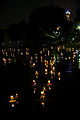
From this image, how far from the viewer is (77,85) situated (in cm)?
524

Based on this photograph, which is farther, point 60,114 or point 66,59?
point 66,59

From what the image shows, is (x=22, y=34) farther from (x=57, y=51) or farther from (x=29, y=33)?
(x=57, y=51)

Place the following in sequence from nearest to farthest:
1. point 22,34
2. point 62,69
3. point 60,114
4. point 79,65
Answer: point 60,114
point 79,65
point 62,69
point 22,34

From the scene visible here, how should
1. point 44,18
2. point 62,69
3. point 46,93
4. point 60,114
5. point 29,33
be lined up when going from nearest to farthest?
point 60,114, point 46,93, point 62,69, point 44,18, point 29,33

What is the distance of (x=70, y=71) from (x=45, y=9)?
6032 mm

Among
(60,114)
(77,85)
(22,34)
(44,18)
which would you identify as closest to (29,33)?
(22,34)

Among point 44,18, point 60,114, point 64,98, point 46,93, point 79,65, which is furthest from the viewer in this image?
point 44,18

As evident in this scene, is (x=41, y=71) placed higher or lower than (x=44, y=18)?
lower

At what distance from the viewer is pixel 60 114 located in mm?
3338

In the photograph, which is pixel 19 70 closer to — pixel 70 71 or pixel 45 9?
pixel 70 71

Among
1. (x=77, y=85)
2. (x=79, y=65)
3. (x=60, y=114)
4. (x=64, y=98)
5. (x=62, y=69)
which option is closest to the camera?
(x=60, y=114)

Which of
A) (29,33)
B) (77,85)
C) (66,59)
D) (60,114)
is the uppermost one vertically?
(29,33)

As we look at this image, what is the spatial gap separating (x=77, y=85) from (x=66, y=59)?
8.46 feet

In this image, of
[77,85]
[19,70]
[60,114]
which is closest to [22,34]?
[19,70]
